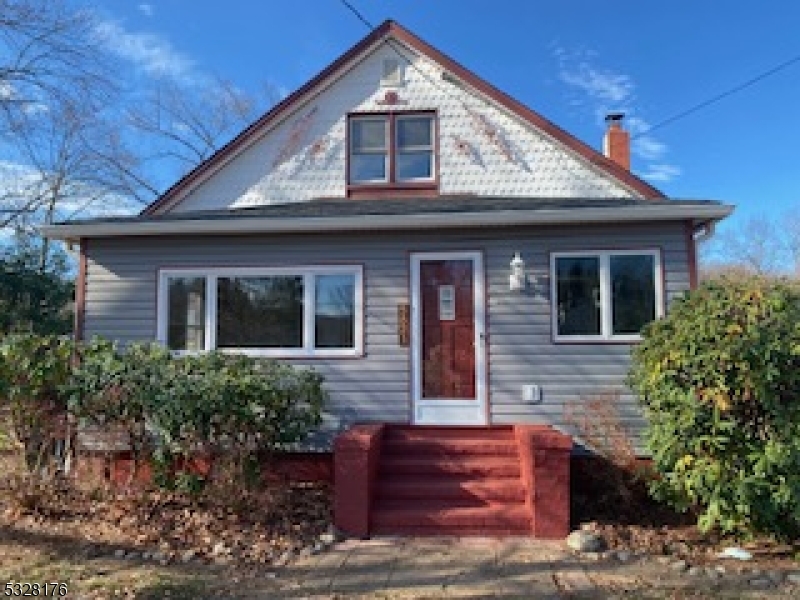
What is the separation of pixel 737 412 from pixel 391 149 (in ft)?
19.9

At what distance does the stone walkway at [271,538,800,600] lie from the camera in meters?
4.57

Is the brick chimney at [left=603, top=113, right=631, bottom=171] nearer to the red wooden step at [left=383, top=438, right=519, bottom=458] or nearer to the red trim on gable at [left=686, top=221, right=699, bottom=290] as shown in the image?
the red trim on gable at [left=686, top=221, right=699, bottom=290]

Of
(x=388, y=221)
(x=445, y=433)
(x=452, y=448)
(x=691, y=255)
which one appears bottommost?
(x=452, y=448)

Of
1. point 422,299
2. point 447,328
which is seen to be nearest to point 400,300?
point 422,299

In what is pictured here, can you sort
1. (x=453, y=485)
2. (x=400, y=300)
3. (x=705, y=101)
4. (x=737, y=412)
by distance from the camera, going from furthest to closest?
(x=705, y=101), (x=400, y=300), (x=453, y=485), (x=737, y=412)

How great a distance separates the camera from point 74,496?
6410 millimetres

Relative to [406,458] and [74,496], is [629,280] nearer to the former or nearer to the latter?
[406,458]

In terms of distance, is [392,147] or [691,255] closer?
[691,255]

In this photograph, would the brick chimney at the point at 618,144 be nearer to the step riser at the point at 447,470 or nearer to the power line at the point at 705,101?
the power line at the point at 705,101

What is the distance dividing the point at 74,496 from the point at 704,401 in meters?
6.11

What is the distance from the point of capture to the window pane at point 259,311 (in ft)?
26.1

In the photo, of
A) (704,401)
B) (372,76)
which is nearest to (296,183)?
(372,76)

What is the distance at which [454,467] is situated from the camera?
6734mm

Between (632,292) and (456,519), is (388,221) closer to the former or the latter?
(632,292)
